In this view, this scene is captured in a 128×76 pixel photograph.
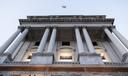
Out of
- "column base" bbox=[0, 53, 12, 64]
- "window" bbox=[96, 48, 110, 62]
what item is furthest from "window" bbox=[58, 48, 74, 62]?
"column base" bbox=[0, 53, 12, 64]

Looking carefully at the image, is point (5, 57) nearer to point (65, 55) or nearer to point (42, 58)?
point (42, 58)

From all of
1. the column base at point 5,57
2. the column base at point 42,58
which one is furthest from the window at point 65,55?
the column base at point 5,57

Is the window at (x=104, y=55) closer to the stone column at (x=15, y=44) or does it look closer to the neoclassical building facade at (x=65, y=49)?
the neoclassical building facade at (x=65, y=49)

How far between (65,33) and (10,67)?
1568cm

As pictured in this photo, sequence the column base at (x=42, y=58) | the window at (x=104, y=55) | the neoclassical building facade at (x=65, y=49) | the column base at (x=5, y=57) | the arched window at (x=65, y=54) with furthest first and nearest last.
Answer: the arched window at (x=65, y=54)
the window at (x=104, y=55)
the column base at (x=5, y=57)
the column base at (x=42, y=58)
the neoclassical building facade at (x=65, y=49)

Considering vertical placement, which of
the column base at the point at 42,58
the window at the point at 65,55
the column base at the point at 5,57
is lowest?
the window at the point at 65,55

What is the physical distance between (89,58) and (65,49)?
9.21m

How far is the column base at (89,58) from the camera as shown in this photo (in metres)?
20.8

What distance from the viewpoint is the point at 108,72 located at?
61.3 ft

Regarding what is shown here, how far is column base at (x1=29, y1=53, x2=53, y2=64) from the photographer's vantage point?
68.7ft

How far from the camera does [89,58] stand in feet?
70.4

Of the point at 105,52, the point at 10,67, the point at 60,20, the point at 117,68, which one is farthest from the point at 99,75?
Result: the point at 60,20

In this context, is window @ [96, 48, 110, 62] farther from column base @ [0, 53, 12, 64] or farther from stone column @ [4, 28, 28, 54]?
column base @ [0, 53, 12, 64]

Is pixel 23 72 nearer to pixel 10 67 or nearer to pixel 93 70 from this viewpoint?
pixel 10 67
